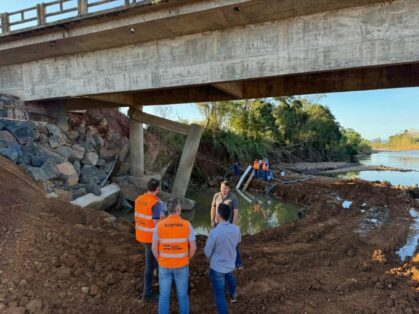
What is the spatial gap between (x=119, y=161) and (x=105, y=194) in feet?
10.9

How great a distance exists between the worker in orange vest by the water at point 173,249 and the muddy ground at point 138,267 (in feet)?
2.41

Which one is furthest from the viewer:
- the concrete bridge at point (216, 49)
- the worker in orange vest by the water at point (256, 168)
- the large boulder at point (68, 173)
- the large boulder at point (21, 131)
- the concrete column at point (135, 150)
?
the worker in orange vest by the water at point (256, 168)

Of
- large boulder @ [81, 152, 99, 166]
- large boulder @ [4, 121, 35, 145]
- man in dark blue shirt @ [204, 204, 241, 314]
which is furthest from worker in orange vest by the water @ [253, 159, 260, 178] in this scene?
man in dark blue shirt @ [204, 204, 241, 314]

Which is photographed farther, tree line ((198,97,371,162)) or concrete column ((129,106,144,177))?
tree line ((198,97,371,162))

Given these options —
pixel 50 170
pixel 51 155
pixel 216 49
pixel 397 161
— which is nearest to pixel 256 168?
pixel 216 49

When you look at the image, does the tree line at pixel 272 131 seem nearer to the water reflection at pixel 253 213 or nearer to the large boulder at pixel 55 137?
the water reflection at pixel 253 213

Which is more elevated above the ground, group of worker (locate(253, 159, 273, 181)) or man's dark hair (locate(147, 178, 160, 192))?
man's dark hair (locate(147, 178, 160, 192))

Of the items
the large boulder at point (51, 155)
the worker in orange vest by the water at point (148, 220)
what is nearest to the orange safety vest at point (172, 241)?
the worker in orange vest by the water at point (148, 220)

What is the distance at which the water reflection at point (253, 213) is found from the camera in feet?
37.3

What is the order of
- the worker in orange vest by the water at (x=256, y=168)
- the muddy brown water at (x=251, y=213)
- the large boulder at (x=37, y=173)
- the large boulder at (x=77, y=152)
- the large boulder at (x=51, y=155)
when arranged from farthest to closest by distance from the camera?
the worker in orange vest by the water at (x=256, y=168), the large boulder at (x=77, y=152), the muddy brown water at (x=251, y=213), the large boulder at (x=51, y=155), the large boulder at (x=37, y=173)

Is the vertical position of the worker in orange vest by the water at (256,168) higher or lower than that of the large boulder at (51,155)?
lower

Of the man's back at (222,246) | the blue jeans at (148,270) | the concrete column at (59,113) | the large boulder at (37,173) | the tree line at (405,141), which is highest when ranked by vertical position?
the concrete column at (59,113)

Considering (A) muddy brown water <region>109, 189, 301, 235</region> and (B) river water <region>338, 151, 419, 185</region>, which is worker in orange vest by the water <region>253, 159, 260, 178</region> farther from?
(B) river water <region>338, 151, 419, 185</region>

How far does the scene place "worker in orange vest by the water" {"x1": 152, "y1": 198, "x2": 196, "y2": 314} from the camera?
144 inches
